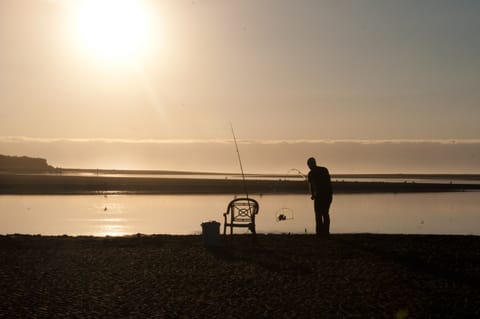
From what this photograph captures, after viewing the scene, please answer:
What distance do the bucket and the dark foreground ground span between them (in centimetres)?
23

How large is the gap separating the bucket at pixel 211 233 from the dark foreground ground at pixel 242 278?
225 mm

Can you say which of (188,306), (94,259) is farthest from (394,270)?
(94,259)

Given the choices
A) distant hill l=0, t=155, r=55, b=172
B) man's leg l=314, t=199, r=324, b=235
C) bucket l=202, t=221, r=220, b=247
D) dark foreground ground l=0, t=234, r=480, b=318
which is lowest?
dark foreground ground l=0, t=234, r=480, b=318

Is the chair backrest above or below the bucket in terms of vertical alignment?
above

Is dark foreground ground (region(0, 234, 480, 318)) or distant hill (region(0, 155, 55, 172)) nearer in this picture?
dark foreground ground (region(0, 234, 480, 318))

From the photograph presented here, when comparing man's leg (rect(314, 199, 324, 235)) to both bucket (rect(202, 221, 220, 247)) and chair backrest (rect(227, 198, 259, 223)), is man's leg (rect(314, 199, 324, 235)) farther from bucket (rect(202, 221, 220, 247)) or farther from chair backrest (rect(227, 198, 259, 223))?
bucket (rect(202, 221, 220, 247))

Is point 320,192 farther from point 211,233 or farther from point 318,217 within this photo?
point 211,233

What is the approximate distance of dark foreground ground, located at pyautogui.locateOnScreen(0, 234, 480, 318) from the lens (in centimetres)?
863

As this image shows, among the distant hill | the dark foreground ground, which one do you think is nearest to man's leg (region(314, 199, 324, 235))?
the dark foreground ground

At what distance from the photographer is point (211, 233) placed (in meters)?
15.0

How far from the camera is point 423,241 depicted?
1614 centimetres

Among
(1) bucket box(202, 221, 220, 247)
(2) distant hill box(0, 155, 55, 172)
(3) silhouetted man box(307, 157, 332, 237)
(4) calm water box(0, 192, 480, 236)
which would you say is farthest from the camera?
(2) distant hill box(0, 155, 55, 172)

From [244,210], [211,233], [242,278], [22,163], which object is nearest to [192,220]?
[244,210]

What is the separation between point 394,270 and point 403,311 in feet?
10.2
